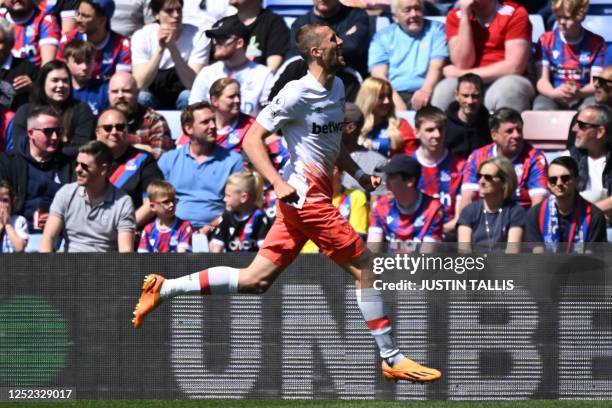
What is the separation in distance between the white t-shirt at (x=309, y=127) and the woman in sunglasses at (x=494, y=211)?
2.53 metres

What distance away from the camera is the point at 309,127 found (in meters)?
6.83

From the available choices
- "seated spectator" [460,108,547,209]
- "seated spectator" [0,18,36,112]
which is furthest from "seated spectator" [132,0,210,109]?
"seated spectator" [460,108,547,209]

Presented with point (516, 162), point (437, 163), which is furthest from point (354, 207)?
point (516, 162)

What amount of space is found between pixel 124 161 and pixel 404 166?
8.45 ft

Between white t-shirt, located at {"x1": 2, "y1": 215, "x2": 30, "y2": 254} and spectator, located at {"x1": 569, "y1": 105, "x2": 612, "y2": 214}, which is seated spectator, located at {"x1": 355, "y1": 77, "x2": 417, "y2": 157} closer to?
spectator, located at {"x1": 569, "y1": 105, "x2": 612, "y2": 214}

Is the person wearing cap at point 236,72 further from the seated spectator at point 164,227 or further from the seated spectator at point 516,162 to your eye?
the seated spectator at point 516,162

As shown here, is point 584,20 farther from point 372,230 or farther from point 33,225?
point 33,225

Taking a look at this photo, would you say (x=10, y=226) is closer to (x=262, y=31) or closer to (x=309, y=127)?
(x=262, y=31)

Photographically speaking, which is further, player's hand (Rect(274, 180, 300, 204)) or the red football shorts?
Result: the red football shorts

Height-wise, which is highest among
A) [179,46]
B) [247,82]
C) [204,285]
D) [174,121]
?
[179,46]

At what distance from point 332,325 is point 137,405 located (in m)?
1.41

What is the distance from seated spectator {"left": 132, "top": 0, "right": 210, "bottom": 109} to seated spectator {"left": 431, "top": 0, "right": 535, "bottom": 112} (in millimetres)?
2396

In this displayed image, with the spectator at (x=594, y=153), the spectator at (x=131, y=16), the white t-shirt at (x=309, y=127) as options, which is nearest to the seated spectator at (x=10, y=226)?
the spectator at (x=131, y=16)

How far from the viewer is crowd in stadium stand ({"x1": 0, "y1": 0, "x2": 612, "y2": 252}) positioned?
30.6ft
